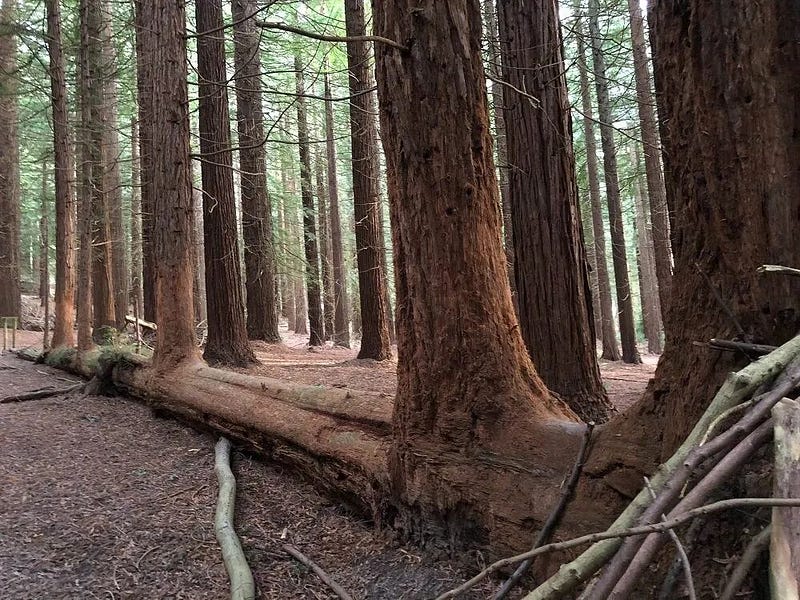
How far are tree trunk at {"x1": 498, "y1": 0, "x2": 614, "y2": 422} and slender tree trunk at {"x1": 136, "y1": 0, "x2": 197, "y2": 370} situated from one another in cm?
390

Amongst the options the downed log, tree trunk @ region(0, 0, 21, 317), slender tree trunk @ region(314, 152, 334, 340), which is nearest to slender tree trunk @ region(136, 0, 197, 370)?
the downed log

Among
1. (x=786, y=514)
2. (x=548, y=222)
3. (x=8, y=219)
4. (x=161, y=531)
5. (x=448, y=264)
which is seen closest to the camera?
(x=786, y=514)

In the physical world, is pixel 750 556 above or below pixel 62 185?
below

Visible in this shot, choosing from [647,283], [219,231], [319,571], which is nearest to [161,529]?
[319,571]

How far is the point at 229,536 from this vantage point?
3.24 metres

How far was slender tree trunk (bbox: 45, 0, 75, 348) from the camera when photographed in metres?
10.1

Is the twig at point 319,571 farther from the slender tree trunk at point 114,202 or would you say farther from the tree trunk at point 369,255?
the slender tree trunk at point 114,202

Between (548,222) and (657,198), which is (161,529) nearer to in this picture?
(548,222)

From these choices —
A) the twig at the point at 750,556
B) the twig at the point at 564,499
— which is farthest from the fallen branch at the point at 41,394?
the twig at the point at 750,556

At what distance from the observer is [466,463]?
2875 mm

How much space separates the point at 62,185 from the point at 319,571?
402 inches

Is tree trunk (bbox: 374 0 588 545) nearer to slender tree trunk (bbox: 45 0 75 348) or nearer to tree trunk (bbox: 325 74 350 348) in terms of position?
slender tree trunk (bbox: 45 0 75 348)

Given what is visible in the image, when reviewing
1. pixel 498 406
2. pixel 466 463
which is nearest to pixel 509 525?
pixel 466 463

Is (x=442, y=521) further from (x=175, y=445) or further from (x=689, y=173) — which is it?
(x=175, y=445)
